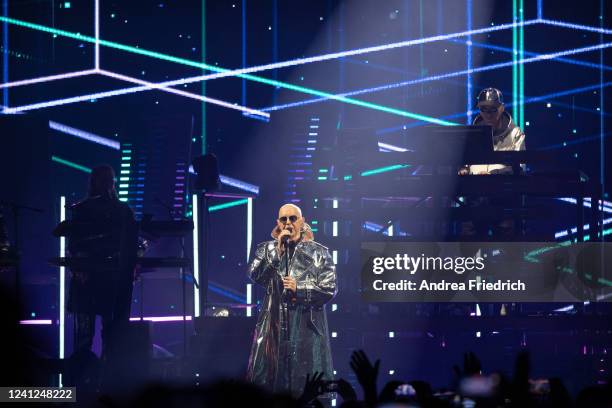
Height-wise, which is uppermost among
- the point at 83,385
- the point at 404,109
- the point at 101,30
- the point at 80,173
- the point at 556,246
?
the point at 101,30

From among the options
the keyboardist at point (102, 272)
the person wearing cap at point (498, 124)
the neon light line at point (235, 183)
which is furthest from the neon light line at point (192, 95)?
the keyboardist at point (102, 272)

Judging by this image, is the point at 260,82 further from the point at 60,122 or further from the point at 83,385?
the point at 83,385

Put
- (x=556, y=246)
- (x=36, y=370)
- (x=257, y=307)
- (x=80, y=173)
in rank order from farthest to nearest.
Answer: (x=80, y=173), (x=257, y=307), (x=556, y=246), (x=36, y=370)

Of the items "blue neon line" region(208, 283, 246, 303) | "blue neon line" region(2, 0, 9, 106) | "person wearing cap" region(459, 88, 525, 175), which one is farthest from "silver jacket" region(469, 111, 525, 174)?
"blue neon line" region(2, 0, 9, 106)

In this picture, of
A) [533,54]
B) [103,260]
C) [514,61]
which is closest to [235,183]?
[514,61]

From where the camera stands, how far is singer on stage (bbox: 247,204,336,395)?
270 inches

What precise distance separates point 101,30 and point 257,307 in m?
4.12

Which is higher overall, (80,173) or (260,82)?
(260,82)

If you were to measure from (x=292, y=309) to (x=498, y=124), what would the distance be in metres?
2.54

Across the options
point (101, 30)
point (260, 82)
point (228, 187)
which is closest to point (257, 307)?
point (228, 187)

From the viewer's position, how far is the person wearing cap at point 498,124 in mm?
8159

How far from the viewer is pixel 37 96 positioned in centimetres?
1098

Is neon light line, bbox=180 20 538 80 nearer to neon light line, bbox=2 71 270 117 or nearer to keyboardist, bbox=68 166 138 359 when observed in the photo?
neon light line, bbox=2 71 270 117

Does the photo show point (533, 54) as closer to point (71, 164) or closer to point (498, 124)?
point (498, 124)
